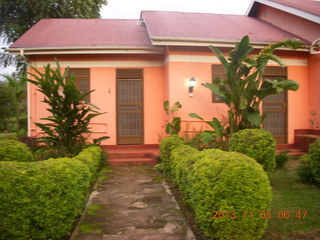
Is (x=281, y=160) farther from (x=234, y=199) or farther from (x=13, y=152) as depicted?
(x=13, y=152)

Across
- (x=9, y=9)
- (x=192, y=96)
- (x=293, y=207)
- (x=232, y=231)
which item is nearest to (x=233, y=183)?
(x=232, y=231)

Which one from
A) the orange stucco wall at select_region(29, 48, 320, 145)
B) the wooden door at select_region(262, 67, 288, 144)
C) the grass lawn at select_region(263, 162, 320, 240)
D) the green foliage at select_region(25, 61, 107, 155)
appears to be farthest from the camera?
the wooden door at select_region(262, 67, 288, 144)

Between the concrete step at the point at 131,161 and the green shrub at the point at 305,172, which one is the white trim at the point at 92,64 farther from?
the green shrub at the point at 305,172

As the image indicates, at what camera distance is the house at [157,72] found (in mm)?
8680

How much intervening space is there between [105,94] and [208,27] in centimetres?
466

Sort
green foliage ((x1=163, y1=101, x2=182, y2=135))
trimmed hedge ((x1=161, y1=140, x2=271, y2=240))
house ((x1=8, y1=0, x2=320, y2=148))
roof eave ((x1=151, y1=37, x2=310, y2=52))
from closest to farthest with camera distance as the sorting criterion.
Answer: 1. trimmed hedge ((x1=161, y1=140, x2=271, y2=240))
2. roof eave ((x1=151, y1=37, x2=310, y2=52))
3. green foliage ((x1=163, y1=101, x2=182, y2=135))
4. house ((x1=8, y1=0, x2=320, y2=148))

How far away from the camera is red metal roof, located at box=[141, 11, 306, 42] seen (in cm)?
876

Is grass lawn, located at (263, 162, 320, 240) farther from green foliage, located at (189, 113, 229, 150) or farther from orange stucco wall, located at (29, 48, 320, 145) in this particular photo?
orange stucco wall, located at (29, 48, 320, 145)

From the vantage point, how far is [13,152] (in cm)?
552

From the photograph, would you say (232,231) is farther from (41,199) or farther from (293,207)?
(41,199)

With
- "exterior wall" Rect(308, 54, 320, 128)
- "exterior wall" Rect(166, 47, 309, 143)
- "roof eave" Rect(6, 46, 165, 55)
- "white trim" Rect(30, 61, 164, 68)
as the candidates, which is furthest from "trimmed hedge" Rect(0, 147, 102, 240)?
"exterior wall" Rect(308, 54, 320, 128)

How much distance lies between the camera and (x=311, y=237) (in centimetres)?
334

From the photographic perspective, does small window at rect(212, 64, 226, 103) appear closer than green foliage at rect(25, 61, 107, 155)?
No

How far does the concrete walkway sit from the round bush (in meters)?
0.65
